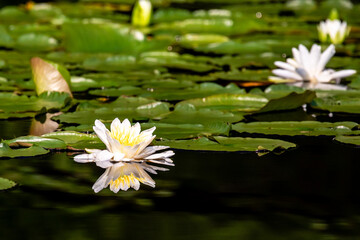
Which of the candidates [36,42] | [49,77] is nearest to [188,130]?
[49,77]

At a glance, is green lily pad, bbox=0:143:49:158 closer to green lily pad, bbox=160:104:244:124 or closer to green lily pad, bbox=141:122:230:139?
green lily pad, bbox=141:122:230:139

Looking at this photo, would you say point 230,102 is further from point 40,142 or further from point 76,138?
point 40,142

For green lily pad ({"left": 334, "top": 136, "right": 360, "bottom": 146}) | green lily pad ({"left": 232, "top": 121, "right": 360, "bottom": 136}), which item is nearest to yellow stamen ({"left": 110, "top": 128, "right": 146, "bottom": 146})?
green lily pad ({"left": 232, "top": 121, "right": 360, "bottom": 136})

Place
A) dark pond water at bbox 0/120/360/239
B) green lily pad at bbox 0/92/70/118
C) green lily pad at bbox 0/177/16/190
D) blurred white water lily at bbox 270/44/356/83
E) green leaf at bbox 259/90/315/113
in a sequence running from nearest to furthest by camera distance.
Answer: dark pond water at bbox 0/120/360/239
green lily pad at bbox 0/177/16/190
green leaf at bbox 259/90/315/113
green lily pad at bbox 0/92/70/118
blurred white water lily at bbox 270/44/356/83

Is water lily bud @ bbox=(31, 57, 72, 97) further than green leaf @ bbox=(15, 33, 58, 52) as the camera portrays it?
No

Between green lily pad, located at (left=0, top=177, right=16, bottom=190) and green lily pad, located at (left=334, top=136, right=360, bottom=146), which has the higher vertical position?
green lily pad, located at (left=334, top=136, right=360, bottom=146)

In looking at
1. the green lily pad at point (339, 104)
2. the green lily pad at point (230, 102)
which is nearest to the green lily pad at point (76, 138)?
the green lily pad at point (230, 102)

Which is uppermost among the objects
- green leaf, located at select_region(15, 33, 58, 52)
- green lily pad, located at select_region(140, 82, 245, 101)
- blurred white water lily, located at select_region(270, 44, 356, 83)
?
green leaf, located at select_region(15, 33, 58, 52)

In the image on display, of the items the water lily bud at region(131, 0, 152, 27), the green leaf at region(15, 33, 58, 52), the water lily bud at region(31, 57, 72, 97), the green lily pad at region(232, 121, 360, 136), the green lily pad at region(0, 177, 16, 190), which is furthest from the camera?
the water lily bud at region(131, 0, 152, 27)
